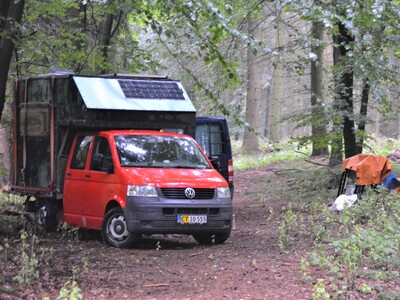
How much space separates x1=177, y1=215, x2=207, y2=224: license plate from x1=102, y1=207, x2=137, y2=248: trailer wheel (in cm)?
80

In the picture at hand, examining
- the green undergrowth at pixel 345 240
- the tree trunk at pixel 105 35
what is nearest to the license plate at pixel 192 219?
the green undergrowth at pixel 345 240

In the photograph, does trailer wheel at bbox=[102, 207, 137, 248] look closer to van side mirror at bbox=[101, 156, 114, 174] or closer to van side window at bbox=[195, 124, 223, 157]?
van side mirror at bbox=[101, 156, 114, 174]

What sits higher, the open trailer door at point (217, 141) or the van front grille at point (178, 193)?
the open trailer door at point (217, 141)

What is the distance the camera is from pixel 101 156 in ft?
37.5

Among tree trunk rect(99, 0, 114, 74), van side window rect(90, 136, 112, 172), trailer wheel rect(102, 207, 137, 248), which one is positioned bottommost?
trailer wheel rect(102, 207, 137, 248)

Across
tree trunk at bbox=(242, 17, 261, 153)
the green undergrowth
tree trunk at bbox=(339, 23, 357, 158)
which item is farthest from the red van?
tree trunk at bbox=(242, 17, 261, 153)

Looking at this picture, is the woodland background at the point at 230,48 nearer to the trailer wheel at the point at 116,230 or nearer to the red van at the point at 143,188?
the red van at the point at 143,188

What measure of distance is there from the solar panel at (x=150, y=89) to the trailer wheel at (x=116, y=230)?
240 centimetres

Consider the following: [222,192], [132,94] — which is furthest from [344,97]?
[222,192]

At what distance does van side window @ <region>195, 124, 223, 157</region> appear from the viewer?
52.6 ft

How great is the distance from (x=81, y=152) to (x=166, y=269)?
13.8 ft

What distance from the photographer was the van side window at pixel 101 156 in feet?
37.3

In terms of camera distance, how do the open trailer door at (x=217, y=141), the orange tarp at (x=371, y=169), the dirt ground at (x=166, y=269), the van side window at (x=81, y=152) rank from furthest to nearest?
the open trailer door at (x=217, y=141) → the orange tarp at (x=371, y=169) → the van side window at (x=81, y=152) → the dirt ground at (x=166, y=269)

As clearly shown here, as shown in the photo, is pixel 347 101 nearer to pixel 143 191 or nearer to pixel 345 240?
pixel 143 191
